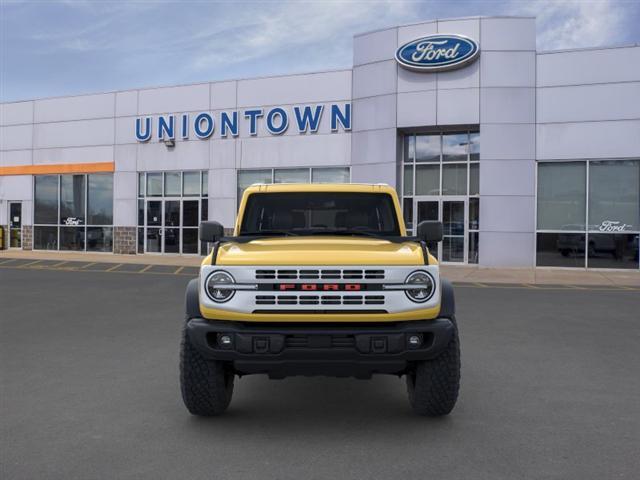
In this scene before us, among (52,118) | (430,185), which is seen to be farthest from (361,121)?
(52,118)

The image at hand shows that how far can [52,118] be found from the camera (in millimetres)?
27156

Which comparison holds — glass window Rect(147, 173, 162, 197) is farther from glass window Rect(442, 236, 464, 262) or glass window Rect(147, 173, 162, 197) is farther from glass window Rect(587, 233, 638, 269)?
glass window Rect(587, 233, 638, 269)

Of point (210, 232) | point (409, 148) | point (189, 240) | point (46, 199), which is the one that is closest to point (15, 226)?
point (46, 199)

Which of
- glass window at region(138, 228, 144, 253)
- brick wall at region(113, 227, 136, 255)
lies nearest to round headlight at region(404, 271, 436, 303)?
glass window at region(138, 228, 144, 253)

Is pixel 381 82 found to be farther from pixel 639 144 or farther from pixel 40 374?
pixel 40 374

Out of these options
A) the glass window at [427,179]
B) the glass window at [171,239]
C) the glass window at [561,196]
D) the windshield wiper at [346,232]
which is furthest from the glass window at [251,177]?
the windshield wiper at [346,232]

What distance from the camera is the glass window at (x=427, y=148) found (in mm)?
21312

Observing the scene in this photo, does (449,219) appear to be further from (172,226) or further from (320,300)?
(320,300)

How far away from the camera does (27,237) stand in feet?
91.9

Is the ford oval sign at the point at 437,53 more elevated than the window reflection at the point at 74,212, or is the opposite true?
the ford oval sign at the point at 437,53

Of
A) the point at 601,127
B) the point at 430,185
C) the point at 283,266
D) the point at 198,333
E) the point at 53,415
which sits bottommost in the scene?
the point at 53,415

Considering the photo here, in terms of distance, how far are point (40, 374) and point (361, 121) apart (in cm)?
1722

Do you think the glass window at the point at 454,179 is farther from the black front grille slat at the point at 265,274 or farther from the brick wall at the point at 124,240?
the black front grille slat at the point at 265,274

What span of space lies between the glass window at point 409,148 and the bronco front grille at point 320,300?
1792 cm
